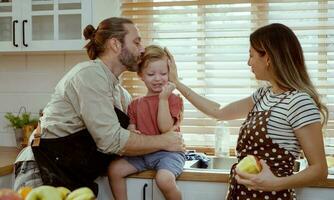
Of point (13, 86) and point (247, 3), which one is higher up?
point (247, 3)

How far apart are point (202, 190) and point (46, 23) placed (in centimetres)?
118

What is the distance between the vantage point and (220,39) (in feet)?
8.15

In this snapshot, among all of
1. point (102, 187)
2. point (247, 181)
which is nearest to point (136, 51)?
point (102, 187)

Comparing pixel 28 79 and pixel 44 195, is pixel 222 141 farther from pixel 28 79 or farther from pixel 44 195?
pixel 44 195

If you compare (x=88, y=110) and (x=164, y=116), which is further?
(x=164, y=116)

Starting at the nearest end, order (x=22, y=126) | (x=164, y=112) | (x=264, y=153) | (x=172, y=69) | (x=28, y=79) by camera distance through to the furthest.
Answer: (x=264, y=153)
(x=164, y=112)
(x=172, y=69)
(x=22, y=126)
(x=28, y=79)

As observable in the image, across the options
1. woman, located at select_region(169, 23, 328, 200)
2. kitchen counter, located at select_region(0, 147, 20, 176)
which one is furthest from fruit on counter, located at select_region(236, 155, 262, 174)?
kitchen counter, located at select_region(0, 147, 20, 176)

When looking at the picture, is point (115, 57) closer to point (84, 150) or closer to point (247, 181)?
point (84, 150)

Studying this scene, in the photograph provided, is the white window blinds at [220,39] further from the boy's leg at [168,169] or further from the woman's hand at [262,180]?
the woman's hand at [262,180]

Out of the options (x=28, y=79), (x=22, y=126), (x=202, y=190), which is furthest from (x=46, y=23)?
(x=202, y=190)

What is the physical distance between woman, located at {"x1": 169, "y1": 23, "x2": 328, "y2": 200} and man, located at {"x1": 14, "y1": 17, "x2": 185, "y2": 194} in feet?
1.37

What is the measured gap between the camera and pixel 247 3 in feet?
8.02

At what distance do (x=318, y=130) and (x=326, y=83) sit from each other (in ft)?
3.11

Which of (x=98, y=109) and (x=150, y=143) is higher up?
(x=98, y=109)
